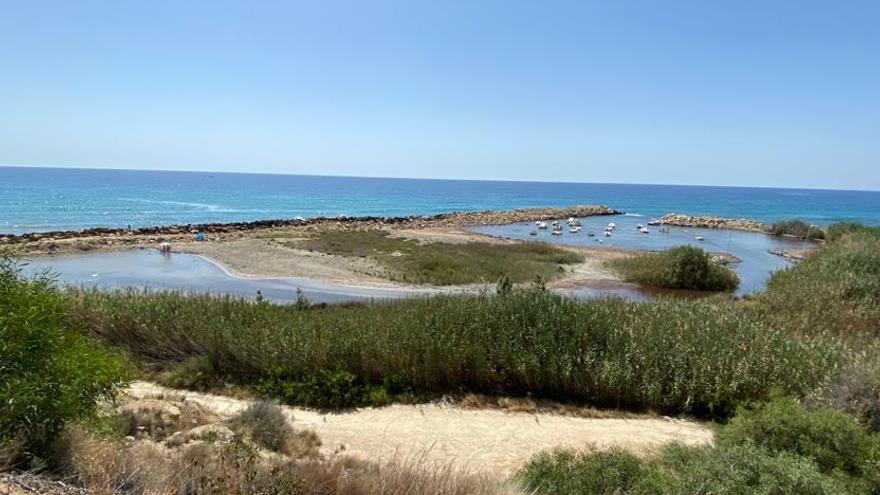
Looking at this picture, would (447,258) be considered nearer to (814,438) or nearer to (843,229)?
(814,438)

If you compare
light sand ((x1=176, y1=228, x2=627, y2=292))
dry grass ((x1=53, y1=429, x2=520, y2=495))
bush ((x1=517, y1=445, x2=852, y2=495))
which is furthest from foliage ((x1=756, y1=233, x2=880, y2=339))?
dry grass ((x1=53, y1=429, x2=520, y2=495))

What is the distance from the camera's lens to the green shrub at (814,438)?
19.9ft

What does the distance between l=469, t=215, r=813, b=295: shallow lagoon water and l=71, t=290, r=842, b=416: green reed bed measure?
853 inches

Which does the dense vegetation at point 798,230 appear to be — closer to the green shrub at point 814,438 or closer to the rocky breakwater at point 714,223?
the rocky breakwater at point 714,223

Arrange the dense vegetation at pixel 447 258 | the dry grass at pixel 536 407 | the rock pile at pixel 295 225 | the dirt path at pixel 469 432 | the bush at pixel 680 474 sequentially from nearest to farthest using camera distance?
the bush at pixel 680 474 < the dirt path at pixel 469 432 < the dry grass at pixel 536 407 < the dense vegetation at pixel 447 258 < the rock pile at pixel 295 225

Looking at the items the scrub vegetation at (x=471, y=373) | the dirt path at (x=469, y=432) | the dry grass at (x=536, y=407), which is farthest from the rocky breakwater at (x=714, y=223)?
the dirt path at (x=469, y=432)

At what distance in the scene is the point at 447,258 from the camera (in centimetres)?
3092

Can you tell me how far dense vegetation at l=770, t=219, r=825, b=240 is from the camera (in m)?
54.2

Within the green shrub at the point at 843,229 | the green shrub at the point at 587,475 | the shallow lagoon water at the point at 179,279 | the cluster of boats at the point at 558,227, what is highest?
the green shrub at the point at 843,229

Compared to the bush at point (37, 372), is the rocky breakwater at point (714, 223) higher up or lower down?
lower down

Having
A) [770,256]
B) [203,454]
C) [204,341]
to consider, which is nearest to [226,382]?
[204,341]

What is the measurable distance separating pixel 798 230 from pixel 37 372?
64.7 meters

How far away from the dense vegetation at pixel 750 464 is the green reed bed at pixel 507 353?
2.37 meters

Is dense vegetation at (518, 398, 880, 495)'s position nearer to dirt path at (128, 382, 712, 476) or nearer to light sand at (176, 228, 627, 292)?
dirt path at (128, 382, 712, 476)
